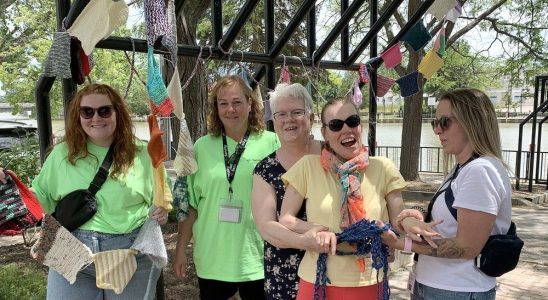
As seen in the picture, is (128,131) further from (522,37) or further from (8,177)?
(522,37)

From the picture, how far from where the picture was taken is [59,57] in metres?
2.26

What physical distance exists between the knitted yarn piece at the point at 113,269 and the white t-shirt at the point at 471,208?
4.24 feet

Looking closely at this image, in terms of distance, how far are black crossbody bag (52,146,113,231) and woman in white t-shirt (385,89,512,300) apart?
1273 millimetres

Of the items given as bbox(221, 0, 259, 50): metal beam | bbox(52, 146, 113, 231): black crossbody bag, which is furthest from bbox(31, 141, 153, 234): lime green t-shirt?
bbox(221, 0, 259, 50): metal beam

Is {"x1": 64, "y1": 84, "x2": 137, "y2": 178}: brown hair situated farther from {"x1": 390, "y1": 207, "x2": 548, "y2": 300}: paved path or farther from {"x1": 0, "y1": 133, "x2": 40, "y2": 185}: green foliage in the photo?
{"x1": 0, "y1": 133, "x2": 40, "y2": 185}: green foliage

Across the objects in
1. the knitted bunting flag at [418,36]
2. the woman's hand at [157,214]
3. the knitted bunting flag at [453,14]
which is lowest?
the woman's hand at [157,214]

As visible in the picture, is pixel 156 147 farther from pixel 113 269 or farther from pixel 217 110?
pixel 113 269

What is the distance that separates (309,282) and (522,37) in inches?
494

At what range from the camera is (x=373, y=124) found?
4.89m

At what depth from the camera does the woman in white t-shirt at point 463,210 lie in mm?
1747

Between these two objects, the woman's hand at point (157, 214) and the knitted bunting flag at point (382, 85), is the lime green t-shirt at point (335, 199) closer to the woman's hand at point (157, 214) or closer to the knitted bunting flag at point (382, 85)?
the woman's hand at point (157, 214)

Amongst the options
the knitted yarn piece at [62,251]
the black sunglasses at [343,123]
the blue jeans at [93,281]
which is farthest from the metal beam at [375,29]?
the knitted yarn piece at [62,251]

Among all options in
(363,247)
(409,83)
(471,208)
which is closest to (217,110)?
(363,247)

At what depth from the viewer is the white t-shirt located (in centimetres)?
174
